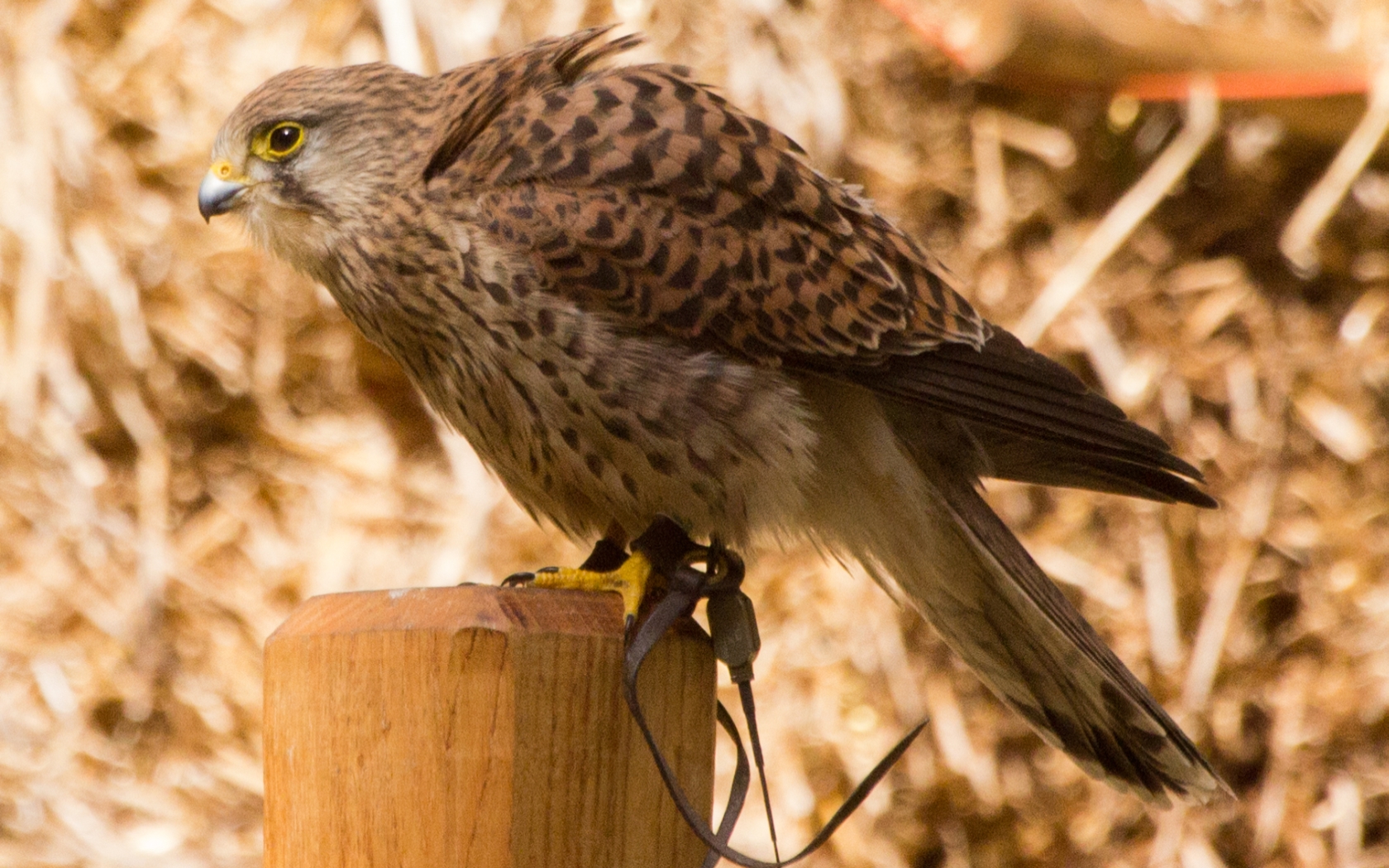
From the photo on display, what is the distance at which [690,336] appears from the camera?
186 centimetres

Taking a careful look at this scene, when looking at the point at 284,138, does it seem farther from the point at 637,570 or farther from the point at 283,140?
the point at 637,570

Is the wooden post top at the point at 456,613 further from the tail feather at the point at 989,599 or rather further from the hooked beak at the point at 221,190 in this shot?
the hooked beak at the point at 221,190

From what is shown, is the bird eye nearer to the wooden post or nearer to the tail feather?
the tail feather

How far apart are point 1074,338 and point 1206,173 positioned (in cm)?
49

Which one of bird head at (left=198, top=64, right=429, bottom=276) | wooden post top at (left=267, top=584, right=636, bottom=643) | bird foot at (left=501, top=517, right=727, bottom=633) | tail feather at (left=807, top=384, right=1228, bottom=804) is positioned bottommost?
tail feather at (left=807, top=384, right=1228, bottom=804)

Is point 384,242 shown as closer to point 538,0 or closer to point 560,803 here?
point 560,803

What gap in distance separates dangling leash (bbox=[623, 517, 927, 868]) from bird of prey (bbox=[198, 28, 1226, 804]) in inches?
4.3

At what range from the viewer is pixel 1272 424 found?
3055mm

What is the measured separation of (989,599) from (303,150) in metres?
1.19

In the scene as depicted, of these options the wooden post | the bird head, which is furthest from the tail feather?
the wooden post

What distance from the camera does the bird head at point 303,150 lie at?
207cm

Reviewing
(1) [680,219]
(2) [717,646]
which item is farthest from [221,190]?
(2) [717,646]

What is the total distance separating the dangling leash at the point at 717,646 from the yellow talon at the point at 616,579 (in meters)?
0.03

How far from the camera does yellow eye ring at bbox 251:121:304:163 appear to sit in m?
2.12
